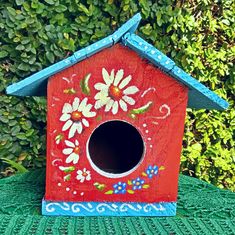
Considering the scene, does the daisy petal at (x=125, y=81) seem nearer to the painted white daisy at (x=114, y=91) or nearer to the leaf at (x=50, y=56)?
the painted white daisy at (x=114, y=91)

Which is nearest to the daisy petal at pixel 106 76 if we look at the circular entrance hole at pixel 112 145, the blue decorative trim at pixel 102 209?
the blue decorative trim at pixel 102 209

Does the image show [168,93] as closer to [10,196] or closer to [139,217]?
[139,217]

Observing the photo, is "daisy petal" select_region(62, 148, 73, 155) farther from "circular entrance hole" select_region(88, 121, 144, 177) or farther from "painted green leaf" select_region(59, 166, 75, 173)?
"circular entrance hole" select_region(88, 121, 144, 177)

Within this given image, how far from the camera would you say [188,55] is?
8.00 ft

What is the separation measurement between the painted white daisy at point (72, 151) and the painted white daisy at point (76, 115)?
0.03 m

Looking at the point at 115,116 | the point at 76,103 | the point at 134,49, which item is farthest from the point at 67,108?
the point at 134,49

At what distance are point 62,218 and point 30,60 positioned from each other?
100cm

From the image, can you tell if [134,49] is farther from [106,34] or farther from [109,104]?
[106,34]

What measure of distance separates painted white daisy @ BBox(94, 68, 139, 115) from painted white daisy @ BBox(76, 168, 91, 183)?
0.58ft

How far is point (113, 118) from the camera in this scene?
142cm

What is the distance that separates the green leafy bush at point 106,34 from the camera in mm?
2230

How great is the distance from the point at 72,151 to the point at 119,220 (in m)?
0.22

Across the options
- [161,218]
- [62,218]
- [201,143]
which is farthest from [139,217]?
[201,143]

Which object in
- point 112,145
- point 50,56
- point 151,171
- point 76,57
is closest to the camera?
point 76,57
